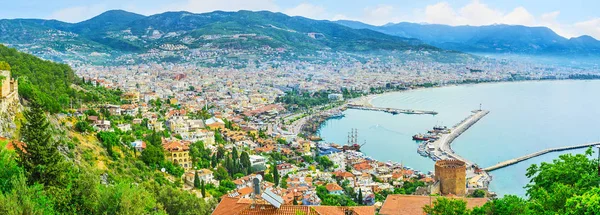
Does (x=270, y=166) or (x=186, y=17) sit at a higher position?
(x=186, y=17)

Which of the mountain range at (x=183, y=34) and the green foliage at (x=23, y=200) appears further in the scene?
the mountain range at (x=183, y=34)

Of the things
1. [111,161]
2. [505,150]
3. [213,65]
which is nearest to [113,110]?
[111,161]

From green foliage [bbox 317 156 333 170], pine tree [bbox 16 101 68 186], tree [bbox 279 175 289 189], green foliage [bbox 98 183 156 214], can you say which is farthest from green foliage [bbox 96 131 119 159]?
green foliage [bbox 317 156 333 170]

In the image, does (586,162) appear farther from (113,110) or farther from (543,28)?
(543,28)

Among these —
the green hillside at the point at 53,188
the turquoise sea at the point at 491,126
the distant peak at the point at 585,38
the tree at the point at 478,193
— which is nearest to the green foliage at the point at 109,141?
the green hillside at the point at 53,188

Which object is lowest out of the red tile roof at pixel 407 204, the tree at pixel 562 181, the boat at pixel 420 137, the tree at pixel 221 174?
the boat at pixel 420 137

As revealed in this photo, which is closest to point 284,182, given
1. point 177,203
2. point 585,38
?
point 177,203

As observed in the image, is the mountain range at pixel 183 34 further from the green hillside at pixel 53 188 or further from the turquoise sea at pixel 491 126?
the green hillside at pixel 53 188
